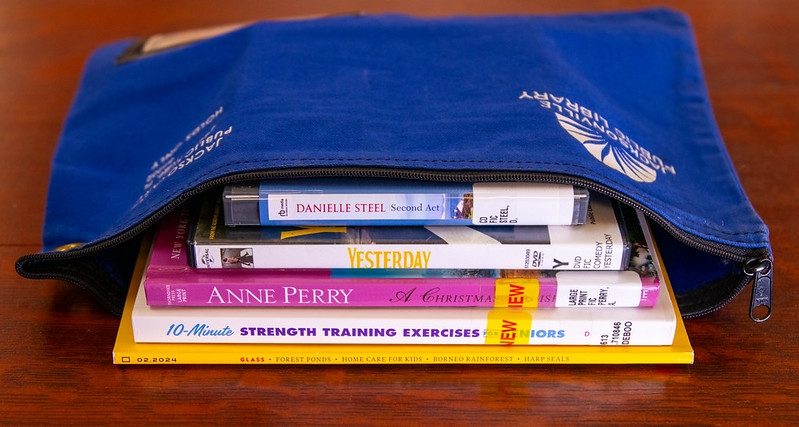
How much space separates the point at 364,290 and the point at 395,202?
8cm

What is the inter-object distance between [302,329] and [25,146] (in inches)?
18.6

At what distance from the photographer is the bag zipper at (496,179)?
2.63ft

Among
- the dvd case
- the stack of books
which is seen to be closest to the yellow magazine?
the stack of books

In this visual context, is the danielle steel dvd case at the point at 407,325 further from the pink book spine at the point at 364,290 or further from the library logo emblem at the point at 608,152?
the library logo emblem at the point at 608,152

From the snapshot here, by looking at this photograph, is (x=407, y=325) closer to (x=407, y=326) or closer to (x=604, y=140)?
(x=407, y=326)

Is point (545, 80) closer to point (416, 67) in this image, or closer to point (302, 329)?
point (416, 67)

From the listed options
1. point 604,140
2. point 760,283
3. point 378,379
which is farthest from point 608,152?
point 378,379

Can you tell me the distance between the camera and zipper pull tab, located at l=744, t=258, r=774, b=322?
0.84m

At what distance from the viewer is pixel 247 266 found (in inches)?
32.7

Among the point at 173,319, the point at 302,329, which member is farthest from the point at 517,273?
the point at 173,319

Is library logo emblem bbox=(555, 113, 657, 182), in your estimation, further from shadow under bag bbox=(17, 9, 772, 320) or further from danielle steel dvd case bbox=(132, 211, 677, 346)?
danielle steel dvd case bbox=(132, 211, 677, 346)

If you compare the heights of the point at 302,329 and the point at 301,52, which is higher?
the point at 301,52

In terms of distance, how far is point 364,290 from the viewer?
2.73 ft

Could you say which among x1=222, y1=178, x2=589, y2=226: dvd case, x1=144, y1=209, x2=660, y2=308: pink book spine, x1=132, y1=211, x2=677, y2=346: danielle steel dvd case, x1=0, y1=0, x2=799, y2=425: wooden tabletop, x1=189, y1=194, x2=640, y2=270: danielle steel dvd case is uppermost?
x1=222, y1=178, x2=589, y2=226: dvd case
